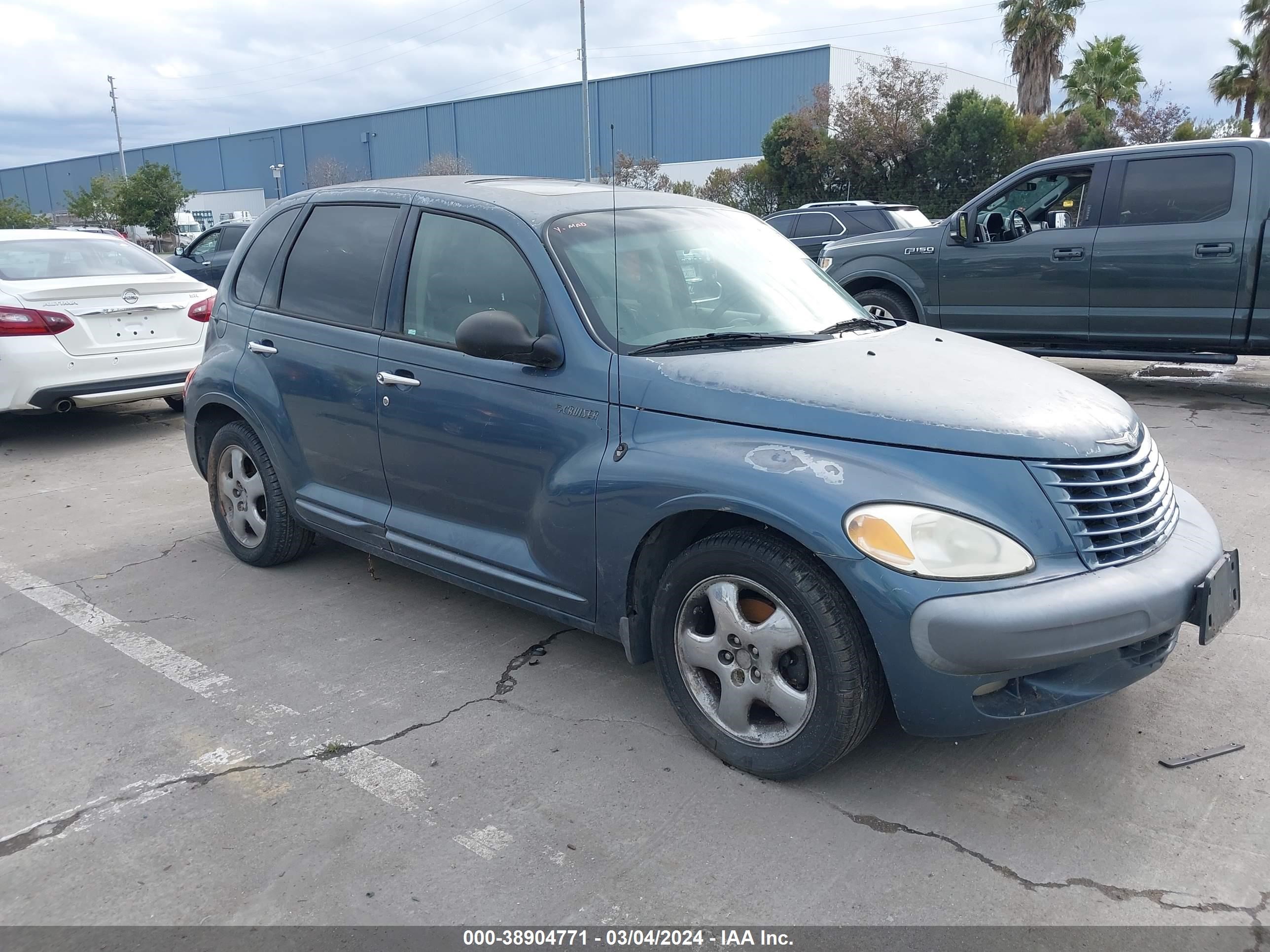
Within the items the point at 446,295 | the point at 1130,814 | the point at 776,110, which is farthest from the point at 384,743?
the point at 776,110

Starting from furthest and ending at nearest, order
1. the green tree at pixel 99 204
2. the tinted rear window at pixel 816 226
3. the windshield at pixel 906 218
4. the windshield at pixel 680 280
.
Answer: the green tree at pixel 99 204, the tinted rear window at pixel 816 226, the windshield at pixel 906 218, the windshield at pixel 680 280

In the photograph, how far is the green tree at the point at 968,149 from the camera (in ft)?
96.8

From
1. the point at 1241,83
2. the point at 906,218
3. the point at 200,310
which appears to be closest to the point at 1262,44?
the point at 1241,83

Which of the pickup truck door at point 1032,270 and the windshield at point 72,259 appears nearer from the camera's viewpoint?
the windshield at point 72,259

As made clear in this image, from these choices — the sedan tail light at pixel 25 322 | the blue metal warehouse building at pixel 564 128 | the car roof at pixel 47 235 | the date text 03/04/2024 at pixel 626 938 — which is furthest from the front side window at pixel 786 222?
the blue metal warehouse building at pixel 564 128

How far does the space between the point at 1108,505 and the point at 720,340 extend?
1.36 metres

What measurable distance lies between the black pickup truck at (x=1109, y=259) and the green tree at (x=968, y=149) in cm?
2127

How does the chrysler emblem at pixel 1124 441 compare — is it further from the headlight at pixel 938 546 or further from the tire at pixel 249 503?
the tire at pixel 249 503

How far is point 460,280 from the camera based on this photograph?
4.01m

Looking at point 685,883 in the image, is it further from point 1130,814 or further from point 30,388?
point 30,388

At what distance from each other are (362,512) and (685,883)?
2.31m

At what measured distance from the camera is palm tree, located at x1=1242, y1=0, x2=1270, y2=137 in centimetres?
3484

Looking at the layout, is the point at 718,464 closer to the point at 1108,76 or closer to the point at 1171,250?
the point at 1171,250

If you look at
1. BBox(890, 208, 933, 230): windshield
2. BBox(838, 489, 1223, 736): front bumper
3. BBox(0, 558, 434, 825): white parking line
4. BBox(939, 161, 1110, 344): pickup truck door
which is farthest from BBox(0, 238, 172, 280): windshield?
BBox(890, 208, 933, 230): windshield
